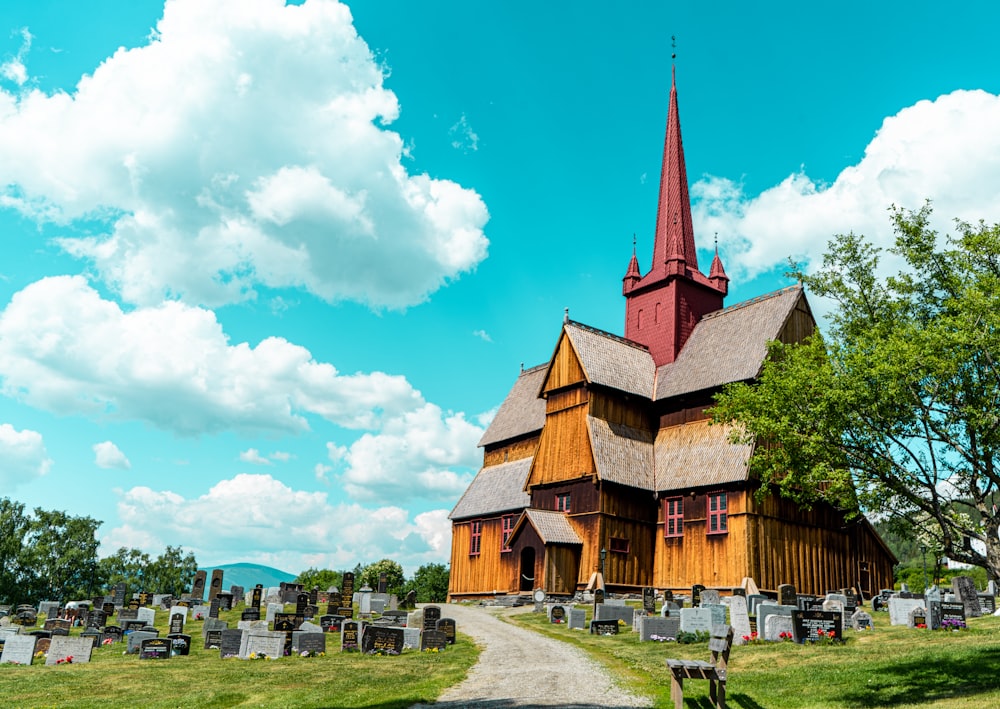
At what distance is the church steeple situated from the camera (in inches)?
1738

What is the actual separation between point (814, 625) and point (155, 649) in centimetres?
1826

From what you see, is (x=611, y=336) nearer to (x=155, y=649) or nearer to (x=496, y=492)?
(x=496, y=492)

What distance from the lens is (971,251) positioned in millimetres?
16688

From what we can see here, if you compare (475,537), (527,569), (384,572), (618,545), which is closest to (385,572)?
(384,572)

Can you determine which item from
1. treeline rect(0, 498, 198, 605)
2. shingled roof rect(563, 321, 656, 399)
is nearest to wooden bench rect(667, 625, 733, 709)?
shingled roof rect(563, 321, 656, 399)

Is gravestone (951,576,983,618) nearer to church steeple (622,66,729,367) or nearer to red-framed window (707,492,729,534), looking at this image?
red-framed window (707,492,729,534)

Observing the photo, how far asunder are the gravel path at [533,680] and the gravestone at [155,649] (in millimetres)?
9104

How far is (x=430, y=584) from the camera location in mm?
53719

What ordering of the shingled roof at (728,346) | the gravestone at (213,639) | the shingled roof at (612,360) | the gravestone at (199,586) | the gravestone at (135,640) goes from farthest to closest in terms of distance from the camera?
the gravestone at (199,586), the shingled roof at (612,360), the shingled roof at (728,346), the gravestone at (213,639), the gravestone at (135,640)

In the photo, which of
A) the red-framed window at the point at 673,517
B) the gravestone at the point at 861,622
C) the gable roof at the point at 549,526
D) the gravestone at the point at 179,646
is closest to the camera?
the gravestone at the point at 861,622

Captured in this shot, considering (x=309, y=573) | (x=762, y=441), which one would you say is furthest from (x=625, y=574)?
(x=309, y=573)

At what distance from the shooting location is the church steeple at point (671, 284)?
145 feet

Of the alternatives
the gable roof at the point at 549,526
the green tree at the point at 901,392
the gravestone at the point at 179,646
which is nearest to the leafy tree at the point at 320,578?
the gable roof at the point at 549,526

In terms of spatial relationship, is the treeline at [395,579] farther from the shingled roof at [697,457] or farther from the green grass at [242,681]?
the green grass at [242,681]
